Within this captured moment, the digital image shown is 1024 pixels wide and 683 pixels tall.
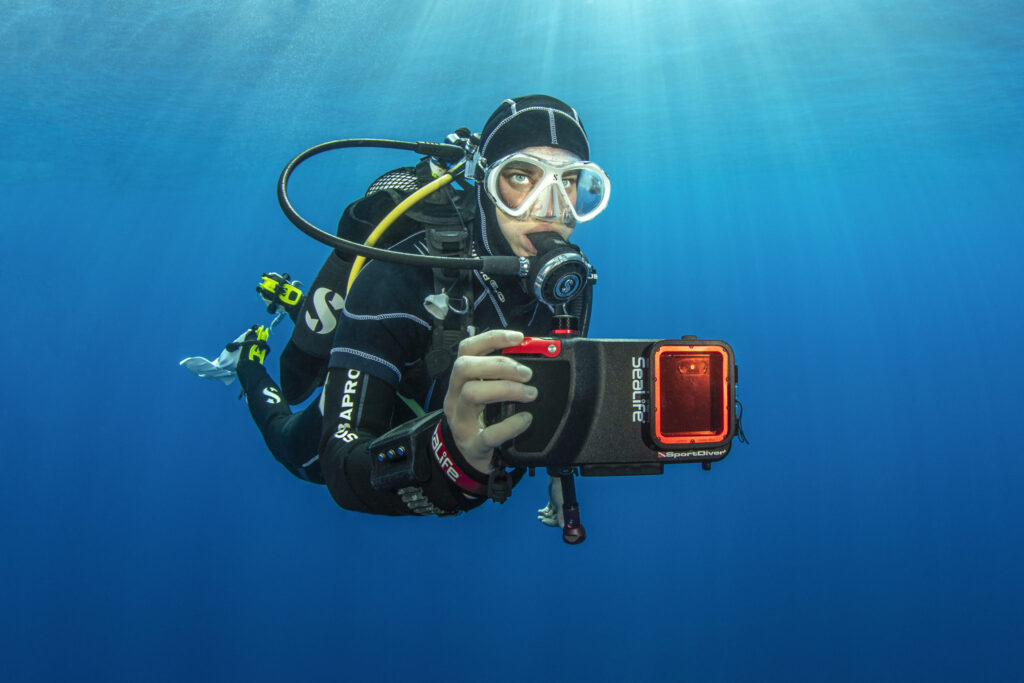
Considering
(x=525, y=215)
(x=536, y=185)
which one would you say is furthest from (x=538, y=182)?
(x=525, y=215)

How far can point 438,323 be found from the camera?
2174 millimetres

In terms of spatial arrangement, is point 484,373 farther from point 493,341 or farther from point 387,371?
point 387,371

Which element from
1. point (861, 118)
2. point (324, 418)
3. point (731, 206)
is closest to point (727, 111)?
point (861, 118)

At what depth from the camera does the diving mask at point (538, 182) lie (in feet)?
7.60

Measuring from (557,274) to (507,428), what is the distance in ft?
3.14

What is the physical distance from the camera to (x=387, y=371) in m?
2.16

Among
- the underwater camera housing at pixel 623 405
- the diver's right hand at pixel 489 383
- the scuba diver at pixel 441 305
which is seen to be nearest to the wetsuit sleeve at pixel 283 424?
the scuba diver at pixel 441 305

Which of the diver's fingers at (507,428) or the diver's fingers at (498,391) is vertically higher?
the diver's fingers at (498,391)

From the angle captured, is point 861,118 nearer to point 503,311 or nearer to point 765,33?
point 765,33

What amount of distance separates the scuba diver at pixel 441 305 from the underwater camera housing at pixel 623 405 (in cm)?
15

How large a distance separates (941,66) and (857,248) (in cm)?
1861

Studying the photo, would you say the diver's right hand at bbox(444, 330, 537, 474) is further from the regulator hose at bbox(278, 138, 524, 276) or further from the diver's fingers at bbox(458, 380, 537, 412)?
the regulator hose at bbox(278, 138, 524, 276)

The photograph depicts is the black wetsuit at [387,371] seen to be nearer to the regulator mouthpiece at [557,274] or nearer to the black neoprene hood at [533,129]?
the regulator mouthpiece at [557,274]

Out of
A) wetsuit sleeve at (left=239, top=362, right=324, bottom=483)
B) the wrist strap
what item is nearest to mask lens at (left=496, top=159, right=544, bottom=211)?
the wrist strap
